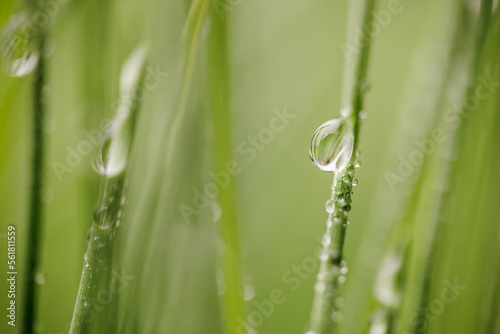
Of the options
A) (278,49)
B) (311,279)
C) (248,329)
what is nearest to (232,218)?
(248,329)

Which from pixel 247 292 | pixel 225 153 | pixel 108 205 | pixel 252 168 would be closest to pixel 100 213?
pixel 108 205

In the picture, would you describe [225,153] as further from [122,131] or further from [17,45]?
[17,45]

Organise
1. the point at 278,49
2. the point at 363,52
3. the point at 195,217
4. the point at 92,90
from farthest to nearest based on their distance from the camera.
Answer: the point at 278,49 → the point at 195,217 → the point at 92,90 → the point at 363,52

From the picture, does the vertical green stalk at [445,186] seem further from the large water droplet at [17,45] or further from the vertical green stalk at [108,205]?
the large water droplet at [17,45]

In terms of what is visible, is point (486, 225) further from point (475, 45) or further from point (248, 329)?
point (248, 329)

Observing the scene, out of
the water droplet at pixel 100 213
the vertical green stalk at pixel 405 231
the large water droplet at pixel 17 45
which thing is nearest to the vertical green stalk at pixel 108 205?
the water droplet at pixel 100 213
